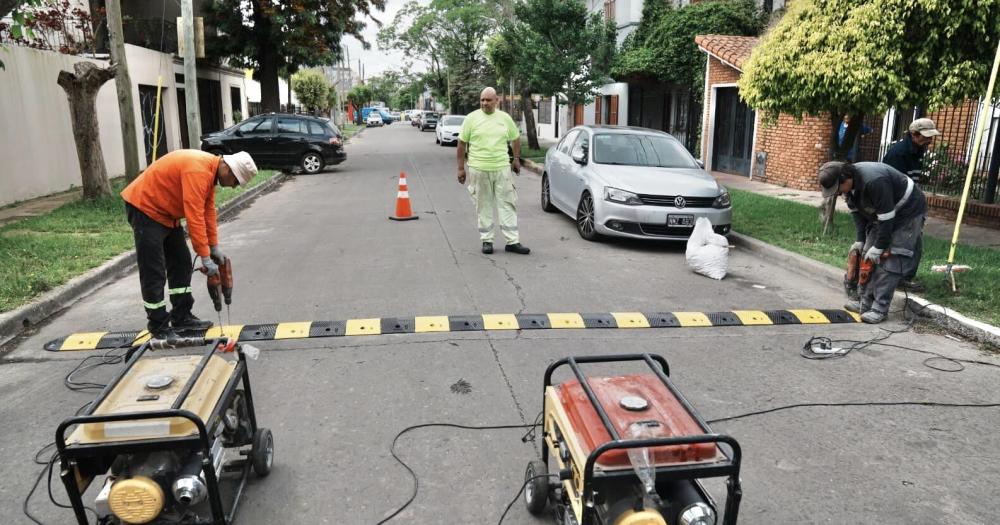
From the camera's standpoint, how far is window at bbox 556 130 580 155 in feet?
37.2

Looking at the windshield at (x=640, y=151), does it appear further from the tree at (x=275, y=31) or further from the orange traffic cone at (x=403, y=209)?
the tree at (x=275, y=31)

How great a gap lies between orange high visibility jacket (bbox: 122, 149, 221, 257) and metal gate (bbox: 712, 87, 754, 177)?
14773 millimetres

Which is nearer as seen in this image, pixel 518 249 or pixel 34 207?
pixel 518 249

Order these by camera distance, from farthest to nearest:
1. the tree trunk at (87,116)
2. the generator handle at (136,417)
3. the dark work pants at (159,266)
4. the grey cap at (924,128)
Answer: the tree trunk at (87,116) → the grey cap at (924,128) → the dark work pants at (159,266) → the generator handle at (136,417)

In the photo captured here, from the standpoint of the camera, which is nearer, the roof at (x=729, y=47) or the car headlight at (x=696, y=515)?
the car headlight at (x=696, y=515)

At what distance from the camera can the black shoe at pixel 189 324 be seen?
5688 mm

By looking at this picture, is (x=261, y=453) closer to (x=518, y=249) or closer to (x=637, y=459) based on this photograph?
(x=637, y=459)

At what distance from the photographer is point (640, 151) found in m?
10.2

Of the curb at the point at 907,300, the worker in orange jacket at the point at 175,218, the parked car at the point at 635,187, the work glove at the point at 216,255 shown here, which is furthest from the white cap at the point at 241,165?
the curb at the point at 907,300

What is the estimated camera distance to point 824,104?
28.2 feet

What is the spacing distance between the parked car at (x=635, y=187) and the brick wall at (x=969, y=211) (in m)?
4.16

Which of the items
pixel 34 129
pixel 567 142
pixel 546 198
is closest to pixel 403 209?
pixel 546 198

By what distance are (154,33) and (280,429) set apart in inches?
951

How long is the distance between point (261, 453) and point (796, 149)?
551 inches
